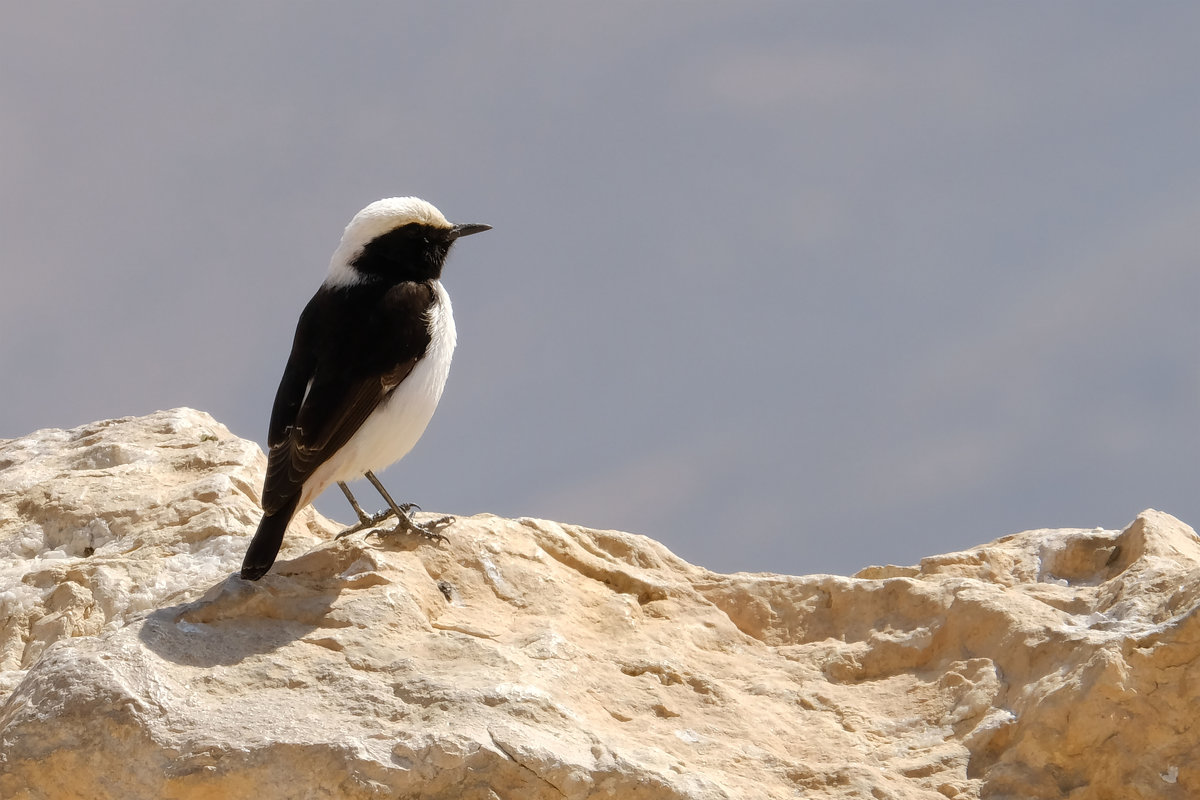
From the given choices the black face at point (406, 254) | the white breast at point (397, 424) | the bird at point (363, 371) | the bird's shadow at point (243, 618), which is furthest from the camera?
the black face at point (406, 254)

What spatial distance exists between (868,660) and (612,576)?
55.8 inches

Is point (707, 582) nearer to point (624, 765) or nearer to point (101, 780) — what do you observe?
point (624, 765)

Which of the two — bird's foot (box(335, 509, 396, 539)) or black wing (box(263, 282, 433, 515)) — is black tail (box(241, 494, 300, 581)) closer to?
black wing (box(263, 282, 433, 515))

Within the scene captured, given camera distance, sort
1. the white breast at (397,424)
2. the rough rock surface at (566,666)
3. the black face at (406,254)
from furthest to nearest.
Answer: the black face at (406,254)
the white breast at (397,424)
the rough rock surface at (566,666)

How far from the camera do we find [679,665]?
18.6 feet

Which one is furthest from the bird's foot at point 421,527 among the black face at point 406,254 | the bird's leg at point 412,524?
the black face at point 406,254

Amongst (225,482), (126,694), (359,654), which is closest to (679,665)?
(359,654)

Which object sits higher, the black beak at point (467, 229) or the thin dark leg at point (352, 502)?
the black beak at point (467, 229)

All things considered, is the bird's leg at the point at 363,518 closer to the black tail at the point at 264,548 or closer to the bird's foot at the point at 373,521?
the bird's foot at the point at 373,521

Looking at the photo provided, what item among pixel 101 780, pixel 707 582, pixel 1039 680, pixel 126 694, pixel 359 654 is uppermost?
pixel 707 582

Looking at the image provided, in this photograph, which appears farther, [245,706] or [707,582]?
[707,582]

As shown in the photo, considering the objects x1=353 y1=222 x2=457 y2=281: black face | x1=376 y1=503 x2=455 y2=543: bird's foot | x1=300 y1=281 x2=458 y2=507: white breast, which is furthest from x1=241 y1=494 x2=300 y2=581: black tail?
x1=353 y1=222 x2=457 y2=281: black face

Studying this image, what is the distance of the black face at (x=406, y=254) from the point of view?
25.2ft

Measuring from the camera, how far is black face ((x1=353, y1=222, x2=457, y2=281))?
25.2 feet
